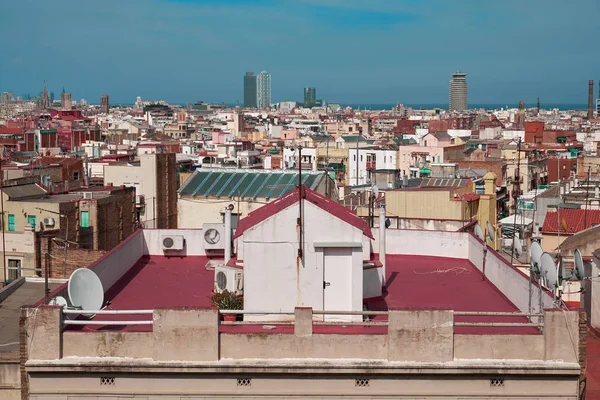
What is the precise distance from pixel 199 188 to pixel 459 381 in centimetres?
2107

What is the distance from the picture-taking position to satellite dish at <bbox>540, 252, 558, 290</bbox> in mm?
9586

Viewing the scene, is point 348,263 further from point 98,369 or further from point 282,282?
point 98,369

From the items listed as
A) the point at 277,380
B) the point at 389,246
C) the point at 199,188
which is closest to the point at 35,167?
the point at 199,188

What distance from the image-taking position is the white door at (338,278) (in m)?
9.74

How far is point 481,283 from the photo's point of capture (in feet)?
39.9

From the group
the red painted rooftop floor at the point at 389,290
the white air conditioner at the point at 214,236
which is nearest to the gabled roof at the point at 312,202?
the red painted rooftop floor at the point at 389,290

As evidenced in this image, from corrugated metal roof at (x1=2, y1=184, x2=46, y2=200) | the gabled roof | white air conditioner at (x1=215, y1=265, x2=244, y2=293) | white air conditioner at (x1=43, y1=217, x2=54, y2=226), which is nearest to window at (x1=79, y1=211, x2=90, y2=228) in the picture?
white air conditioner at (x1=43, y1=217, x2=54, y2=226)

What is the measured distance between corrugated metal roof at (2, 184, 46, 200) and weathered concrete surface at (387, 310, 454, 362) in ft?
62.4

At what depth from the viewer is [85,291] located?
9305 mm

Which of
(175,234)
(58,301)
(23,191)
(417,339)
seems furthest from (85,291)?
(23,191)

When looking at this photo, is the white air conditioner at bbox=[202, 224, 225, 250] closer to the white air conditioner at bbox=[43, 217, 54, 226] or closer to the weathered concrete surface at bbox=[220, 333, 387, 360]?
the weathered concrete surface at bbox=[220, 333, 387, 360]

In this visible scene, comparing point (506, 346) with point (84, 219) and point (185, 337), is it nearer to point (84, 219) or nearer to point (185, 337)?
point (185, 337)

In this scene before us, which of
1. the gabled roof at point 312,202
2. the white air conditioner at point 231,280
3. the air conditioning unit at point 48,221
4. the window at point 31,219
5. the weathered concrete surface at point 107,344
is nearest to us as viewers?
the weathered concrete surface at point 107,344

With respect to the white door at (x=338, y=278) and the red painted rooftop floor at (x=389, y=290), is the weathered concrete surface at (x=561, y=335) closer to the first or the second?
the red painted rooftop floor at (x=389, y=290)
